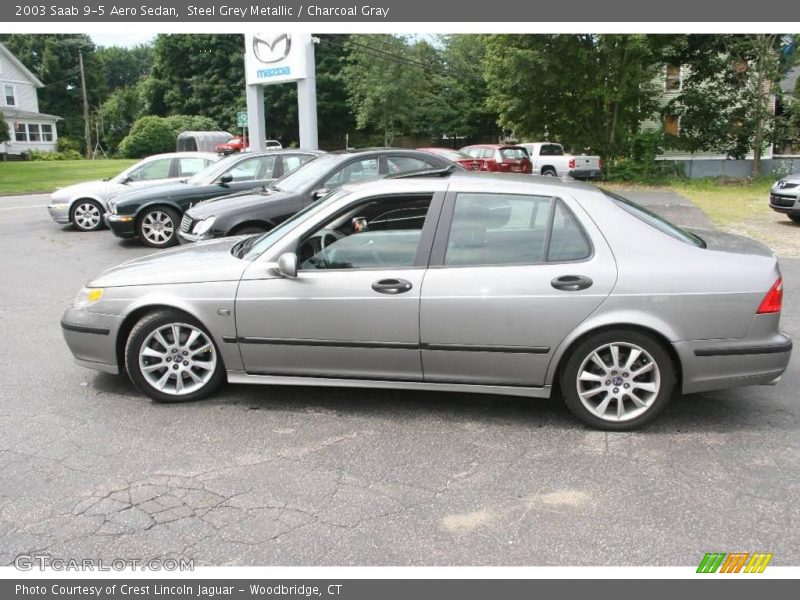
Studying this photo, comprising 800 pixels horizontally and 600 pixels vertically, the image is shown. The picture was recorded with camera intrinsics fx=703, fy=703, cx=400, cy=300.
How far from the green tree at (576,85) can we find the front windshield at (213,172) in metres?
17.6

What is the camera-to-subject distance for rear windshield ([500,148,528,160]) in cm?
2474

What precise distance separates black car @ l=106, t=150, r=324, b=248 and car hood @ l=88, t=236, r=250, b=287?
6.28 metres

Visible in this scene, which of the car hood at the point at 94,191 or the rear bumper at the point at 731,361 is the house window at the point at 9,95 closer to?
the car hood at the point at 94,191

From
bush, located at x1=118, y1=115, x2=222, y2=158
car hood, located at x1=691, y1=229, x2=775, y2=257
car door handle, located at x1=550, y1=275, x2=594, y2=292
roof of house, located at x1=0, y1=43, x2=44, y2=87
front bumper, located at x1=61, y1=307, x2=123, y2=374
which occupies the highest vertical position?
roof of house, located at x1=0, y1=43, x2=44, y2=87

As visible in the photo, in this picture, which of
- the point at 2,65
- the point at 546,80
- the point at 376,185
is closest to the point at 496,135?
the point at 546,80

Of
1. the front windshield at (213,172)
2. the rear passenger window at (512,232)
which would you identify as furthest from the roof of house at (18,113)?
the rear passenger window at (512,232)

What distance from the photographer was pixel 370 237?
4555 millimetres

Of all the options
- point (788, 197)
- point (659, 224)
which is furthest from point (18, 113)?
point (659, 224)

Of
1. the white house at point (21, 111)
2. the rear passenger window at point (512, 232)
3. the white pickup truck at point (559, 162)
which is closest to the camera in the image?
the rear passenger window at point (512, 232)

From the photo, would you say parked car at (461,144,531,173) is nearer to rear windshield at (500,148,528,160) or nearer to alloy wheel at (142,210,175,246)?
rear windshield at (500,148,528,160)

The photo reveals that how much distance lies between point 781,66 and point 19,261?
2689 cm

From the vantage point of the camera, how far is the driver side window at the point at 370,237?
4.45 metres

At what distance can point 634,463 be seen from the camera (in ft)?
12.7

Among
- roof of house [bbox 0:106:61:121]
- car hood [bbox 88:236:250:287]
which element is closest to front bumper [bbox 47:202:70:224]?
car hood [bbox 88:236:250:287]
